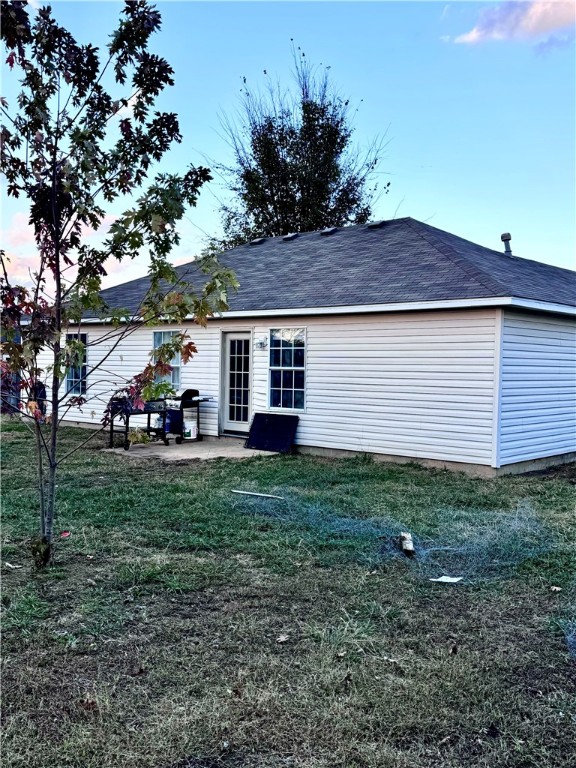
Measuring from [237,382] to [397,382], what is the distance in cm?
380

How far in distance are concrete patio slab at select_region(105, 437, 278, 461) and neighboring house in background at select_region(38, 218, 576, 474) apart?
0.52 m

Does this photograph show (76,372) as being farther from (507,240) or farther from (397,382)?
(507,240)

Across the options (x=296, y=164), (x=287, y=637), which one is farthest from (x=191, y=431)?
(x=296, y=164)

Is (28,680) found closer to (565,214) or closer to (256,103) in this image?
(565,214)

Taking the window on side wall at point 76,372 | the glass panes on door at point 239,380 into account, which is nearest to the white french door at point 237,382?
the glass panes on door at point 239,380

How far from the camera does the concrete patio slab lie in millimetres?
11000

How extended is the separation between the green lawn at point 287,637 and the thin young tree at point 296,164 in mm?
22507

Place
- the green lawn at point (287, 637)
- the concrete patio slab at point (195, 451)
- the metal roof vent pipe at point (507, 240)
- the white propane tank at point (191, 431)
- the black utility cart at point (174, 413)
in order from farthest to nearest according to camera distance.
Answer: the metal roof vent pipe at point (507, 240) → the white propane tank at point (191, 431) → the black utility cart at point (174, 413) → the concrete patio slab at point (195, 451) → the green lawn at point (287, 637)

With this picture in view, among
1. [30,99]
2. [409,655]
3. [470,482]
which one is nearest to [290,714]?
[409,655]

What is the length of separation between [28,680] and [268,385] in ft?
30.0

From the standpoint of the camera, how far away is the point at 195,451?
38.3 ft

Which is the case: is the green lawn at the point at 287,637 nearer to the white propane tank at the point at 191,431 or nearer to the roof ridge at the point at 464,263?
the roof ridge at the point at 464,263

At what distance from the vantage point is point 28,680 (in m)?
3.21

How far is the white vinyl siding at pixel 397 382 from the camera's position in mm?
9531
